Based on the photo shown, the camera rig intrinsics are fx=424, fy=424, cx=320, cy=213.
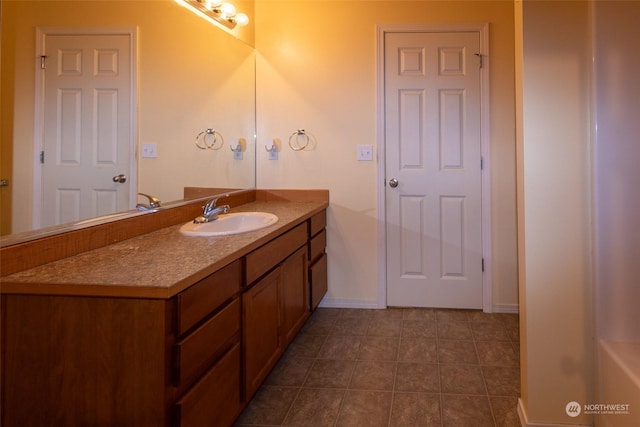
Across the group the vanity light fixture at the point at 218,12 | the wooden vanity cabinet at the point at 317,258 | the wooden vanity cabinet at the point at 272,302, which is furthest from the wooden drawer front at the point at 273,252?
the vanity light fixture at the point at 218,12

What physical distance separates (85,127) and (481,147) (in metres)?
2.41

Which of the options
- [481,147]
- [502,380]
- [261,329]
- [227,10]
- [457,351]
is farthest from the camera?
[481,147]

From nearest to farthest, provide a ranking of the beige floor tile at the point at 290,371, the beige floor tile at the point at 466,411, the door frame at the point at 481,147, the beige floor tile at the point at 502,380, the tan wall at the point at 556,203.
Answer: the tan wall at the point at 556,203 < the beige floor tile at the point at 466,411 < the beige floor tile at the point at 502,380 < the beige floor tile at the point at 290,371 < the door frame at the point at 481,147

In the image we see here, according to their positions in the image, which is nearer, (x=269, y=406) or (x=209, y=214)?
(x=269, y=406)

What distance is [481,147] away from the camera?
291 cm

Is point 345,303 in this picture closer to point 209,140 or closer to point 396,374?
point 396,374

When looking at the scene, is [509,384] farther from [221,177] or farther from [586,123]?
[221,177]

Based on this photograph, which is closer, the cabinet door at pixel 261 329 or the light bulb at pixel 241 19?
the cabinet door at pixel 261 329

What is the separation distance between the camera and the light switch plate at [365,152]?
300 cm

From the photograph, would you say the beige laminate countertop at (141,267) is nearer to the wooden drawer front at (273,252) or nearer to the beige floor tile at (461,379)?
the wooden drawer front at (273,252)

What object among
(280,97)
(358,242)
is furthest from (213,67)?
(358,242)

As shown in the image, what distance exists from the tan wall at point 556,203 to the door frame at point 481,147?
1.36 metres

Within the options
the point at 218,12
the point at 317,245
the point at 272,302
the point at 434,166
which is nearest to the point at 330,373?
the point at 272,302

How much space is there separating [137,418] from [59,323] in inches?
11.9
